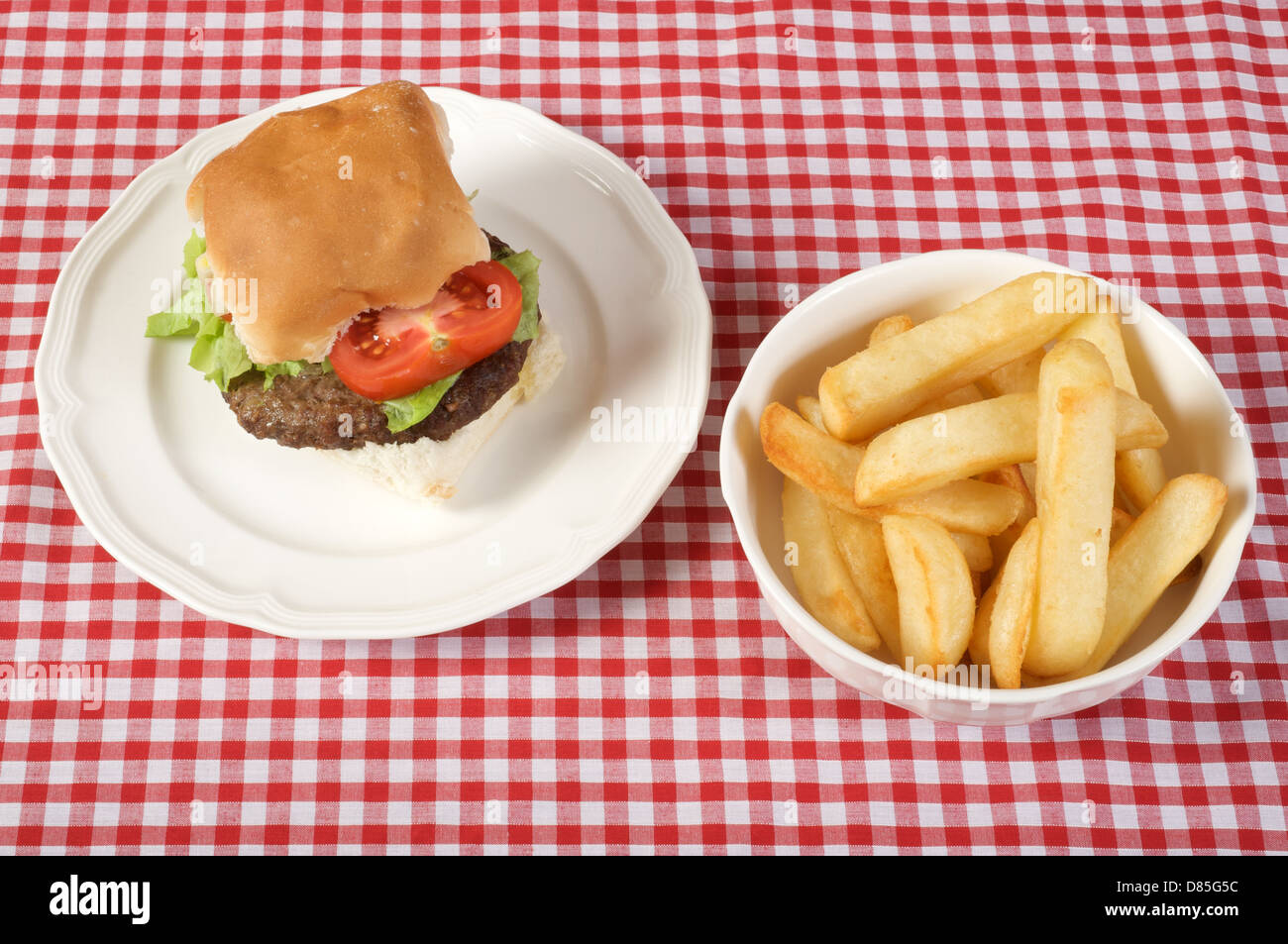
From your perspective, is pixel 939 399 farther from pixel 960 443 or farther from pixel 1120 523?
pixel 1120 523

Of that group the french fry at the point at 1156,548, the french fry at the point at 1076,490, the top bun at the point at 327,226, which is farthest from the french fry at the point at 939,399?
the top bun at the point at 327,226

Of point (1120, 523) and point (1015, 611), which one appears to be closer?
point (1015, 611)

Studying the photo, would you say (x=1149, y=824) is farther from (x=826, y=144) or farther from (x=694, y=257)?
(x=826, y=144)

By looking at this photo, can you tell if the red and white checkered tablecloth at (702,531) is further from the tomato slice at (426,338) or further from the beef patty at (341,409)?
the tomato slice at (426,338)

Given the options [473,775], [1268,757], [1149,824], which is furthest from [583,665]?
[1268,757]

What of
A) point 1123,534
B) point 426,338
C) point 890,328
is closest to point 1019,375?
point 890,328
